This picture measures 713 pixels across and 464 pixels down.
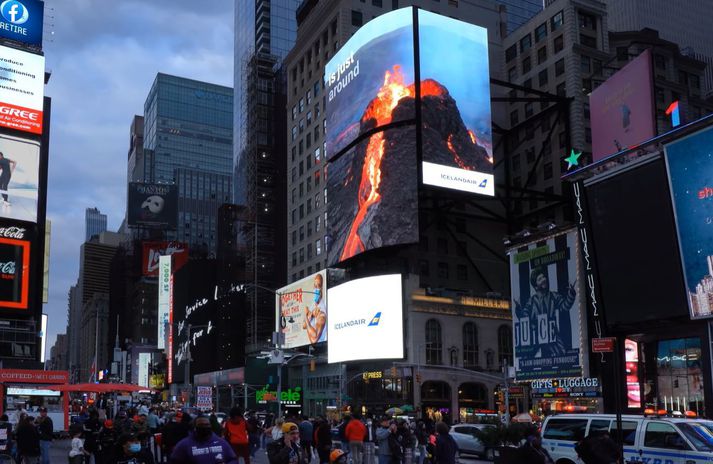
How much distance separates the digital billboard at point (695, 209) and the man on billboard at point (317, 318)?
145ft

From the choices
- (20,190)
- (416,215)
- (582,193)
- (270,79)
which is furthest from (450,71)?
(270,79)

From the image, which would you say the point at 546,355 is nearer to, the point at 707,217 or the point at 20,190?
Result: the point at 707,217

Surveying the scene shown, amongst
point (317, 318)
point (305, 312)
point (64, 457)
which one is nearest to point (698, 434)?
point (64, 457)

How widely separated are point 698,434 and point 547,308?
103 feet

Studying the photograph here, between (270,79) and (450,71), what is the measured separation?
4960cm

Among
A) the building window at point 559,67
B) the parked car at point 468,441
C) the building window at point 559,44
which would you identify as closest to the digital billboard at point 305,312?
the building window at point 559,67

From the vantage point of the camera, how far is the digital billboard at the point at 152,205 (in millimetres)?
161875

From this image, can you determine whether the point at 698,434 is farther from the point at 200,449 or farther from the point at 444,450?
the point at 200,449

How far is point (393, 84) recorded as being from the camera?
6775cm

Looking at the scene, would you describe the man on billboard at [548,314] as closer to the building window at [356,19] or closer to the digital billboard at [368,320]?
the digital billboard at [368,320]

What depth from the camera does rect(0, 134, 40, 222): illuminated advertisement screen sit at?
61.7 metres

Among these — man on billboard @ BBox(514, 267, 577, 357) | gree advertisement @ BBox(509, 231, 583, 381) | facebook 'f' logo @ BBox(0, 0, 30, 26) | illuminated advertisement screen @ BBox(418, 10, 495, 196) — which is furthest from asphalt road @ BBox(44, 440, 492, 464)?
facebook 'f' logo @ BBox(0, 0, 30, 26)

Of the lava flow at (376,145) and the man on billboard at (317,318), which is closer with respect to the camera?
the lava flow at (376,145)

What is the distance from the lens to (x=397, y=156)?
218 ft
